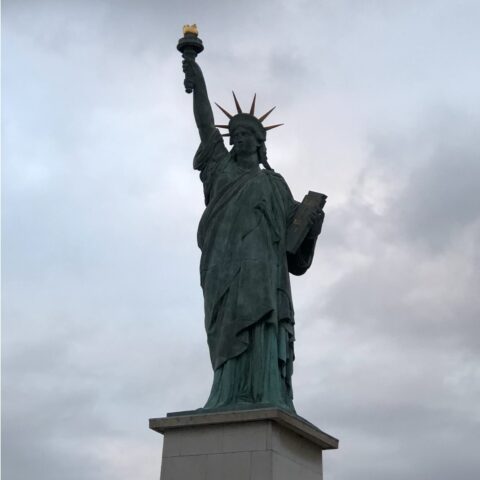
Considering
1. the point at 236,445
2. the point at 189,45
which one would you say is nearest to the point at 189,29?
the point at 189,45

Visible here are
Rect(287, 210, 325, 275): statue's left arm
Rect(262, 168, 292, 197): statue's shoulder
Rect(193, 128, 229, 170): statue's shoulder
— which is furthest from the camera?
Rect(193, 128, 229, 170): statue's shoulder

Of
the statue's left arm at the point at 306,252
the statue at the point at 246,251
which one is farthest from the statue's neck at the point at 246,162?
the statue's left arm at the point at 306,252

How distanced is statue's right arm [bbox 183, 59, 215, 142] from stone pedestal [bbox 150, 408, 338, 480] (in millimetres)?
4835

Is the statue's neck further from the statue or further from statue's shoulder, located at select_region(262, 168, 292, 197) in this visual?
statue's shoulder, located at select_region(262, 168, 292, 197)

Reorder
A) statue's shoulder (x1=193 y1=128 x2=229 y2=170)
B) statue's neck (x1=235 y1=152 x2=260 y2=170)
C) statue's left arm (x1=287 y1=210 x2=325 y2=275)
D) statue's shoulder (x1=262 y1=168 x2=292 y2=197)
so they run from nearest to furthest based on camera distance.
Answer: statue's left arm (x1=287 y1=210 x2=325 y2=275) < statue's shoulder (x1=262 y1=168 x2=292 y2=197) < statue's neck (x1=235 y1=152 x2=260 y2=170) < statue's shoulder (x1=193 y1=128 x2=229 y2=170)

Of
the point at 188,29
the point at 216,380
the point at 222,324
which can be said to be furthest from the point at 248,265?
the point at 188,29

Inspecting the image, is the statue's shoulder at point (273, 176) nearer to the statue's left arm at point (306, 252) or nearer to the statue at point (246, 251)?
the statue at point (246, 251)

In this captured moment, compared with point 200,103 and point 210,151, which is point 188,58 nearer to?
point 200,103

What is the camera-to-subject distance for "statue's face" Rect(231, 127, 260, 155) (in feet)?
46.8

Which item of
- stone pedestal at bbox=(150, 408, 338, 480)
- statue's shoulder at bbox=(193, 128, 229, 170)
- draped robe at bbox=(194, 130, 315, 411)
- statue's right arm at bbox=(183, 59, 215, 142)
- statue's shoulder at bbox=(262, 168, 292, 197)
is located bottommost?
stone pedestal at bbox=(150, 408, 338, 480)

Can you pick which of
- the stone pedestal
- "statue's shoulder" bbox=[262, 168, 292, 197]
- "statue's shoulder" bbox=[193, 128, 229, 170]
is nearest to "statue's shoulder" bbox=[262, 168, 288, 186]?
"statue's shoulder" bbox=[262, 168, 292, 197]

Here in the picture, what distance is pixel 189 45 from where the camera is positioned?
1462 cm

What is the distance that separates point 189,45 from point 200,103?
0.99 meters

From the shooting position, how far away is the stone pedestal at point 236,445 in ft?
37.4
